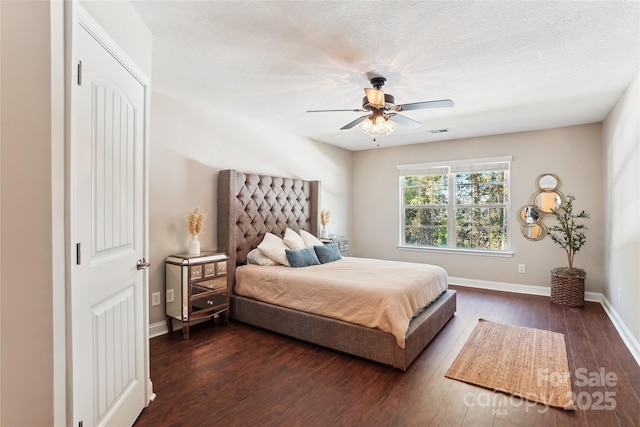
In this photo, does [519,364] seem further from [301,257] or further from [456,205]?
[456,205]

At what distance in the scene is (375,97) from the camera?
9.07ft

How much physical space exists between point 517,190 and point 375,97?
3554 mm

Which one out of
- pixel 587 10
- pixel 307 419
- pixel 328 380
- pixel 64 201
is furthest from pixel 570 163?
pixel 64 201

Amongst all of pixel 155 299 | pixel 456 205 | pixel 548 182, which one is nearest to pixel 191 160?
pixel 155 299

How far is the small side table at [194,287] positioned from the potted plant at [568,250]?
4.34m

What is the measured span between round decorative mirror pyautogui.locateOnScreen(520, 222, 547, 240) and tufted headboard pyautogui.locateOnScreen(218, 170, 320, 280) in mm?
3243

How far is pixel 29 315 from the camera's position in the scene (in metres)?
1.21

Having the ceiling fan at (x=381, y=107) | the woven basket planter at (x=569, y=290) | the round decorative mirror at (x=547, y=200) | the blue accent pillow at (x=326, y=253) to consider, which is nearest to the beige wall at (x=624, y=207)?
the woven basket planter at (x=569, y=290)

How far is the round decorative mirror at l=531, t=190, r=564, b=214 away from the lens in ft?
15.7

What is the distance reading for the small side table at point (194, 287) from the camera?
319 cm

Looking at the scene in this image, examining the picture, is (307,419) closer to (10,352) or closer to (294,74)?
(10,352)

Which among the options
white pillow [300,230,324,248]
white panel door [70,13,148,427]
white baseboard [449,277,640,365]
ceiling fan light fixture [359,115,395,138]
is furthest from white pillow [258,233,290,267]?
white baseboard [449,277,640,365]

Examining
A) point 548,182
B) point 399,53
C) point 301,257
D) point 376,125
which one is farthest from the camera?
point 548,182

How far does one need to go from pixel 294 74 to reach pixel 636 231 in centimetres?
342
